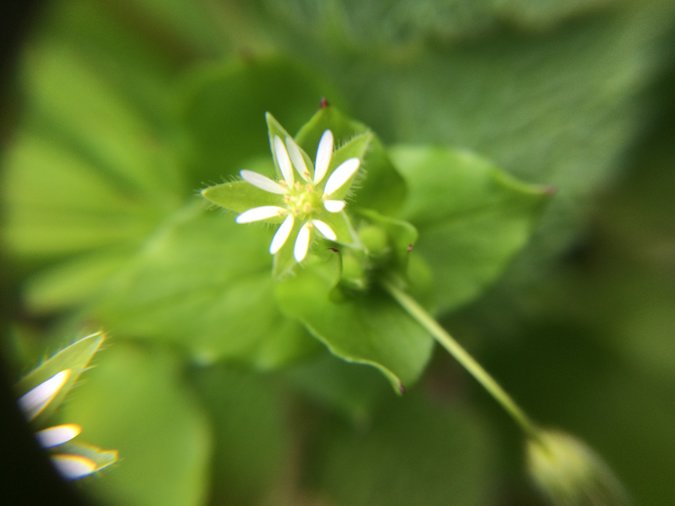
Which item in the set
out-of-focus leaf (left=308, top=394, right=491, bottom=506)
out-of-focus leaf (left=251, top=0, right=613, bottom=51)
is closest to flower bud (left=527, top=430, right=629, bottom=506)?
out-of-focus leaf (left=308, top=394, right=491, bottom=506)

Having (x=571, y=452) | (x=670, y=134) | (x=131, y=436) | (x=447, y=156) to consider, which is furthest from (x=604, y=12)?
(x=131, y=436)

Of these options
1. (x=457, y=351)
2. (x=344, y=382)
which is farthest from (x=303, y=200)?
(x=344, y=382)

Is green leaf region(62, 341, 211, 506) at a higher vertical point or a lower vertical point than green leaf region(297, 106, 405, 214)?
lower

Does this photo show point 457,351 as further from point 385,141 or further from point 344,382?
point 385,141

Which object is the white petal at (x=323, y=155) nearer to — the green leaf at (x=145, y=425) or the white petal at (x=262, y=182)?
the white petal at (x=262, y=182)

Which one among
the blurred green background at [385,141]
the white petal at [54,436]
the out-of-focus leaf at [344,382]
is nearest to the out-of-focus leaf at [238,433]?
the blurred green background at [385,141]

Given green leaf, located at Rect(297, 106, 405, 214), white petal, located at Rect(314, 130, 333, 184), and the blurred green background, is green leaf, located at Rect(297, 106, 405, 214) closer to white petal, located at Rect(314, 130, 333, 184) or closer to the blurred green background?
white petal, located at Rect(314, 130, 333, 184)
